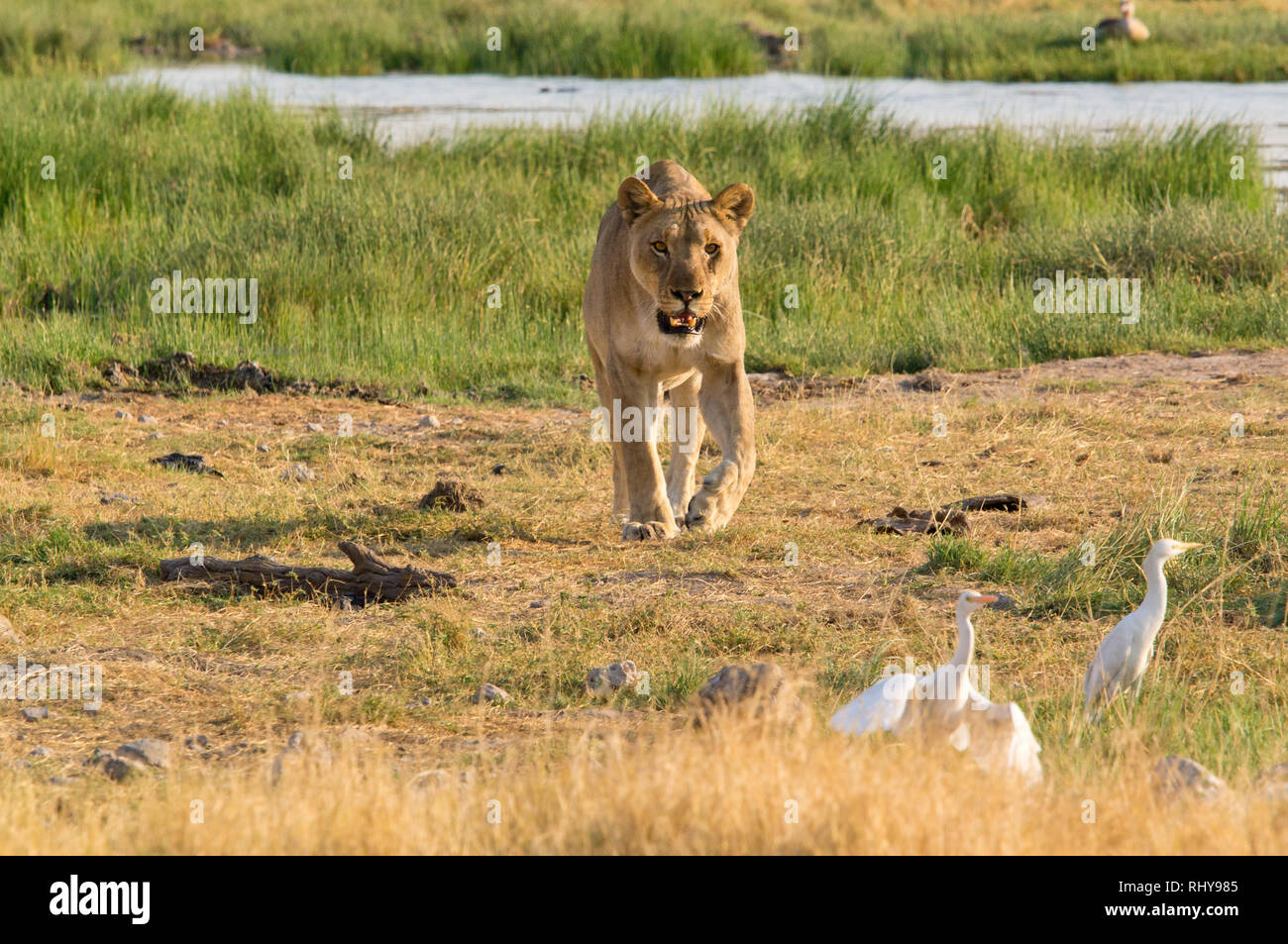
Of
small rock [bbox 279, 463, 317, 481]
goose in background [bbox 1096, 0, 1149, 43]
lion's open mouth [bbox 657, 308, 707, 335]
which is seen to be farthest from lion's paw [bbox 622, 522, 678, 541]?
goose in background [bbox 1096, 0, 1149, 43]

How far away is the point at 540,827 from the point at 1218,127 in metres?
14.4

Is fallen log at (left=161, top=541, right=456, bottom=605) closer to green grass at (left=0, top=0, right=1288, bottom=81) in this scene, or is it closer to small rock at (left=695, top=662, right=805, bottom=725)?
small rock at (left=695, top=662, right=805, bottom=725)

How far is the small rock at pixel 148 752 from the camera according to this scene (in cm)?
418

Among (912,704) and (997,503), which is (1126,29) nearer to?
(997,503)

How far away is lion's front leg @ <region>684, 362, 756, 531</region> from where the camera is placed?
21.2 feet

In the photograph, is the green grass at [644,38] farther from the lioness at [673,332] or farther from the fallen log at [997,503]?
the fallen log at [997,503]

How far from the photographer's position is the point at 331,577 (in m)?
5.82

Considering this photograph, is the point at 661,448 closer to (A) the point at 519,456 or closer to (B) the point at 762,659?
(A) the point at 519,456

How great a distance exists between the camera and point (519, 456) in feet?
26.9

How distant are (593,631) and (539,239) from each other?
7.83m

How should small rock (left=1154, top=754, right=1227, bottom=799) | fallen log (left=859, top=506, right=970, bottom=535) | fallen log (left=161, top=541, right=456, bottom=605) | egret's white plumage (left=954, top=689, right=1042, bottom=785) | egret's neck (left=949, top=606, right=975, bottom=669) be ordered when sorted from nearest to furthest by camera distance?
small rock (left=1154, top=754, right=1227, bottom=799) → egret's white plumage (left=954, top=689, right=1042, bottom=785) → egret's neck (left=949, top=606, right=975, bottom=669) → fallen log (left=161, top=541, right=456, bottom=605) → fallen log (left=859, top=506, right=970, bottom=535)

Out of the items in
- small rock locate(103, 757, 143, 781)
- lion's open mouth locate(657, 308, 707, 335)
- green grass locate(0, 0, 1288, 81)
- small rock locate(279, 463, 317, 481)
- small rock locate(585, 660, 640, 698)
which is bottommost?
small rock locate(279, 463, 317, 481)

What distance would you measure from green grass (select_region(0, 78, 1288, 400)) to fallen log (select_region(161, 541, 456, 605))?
424cm
